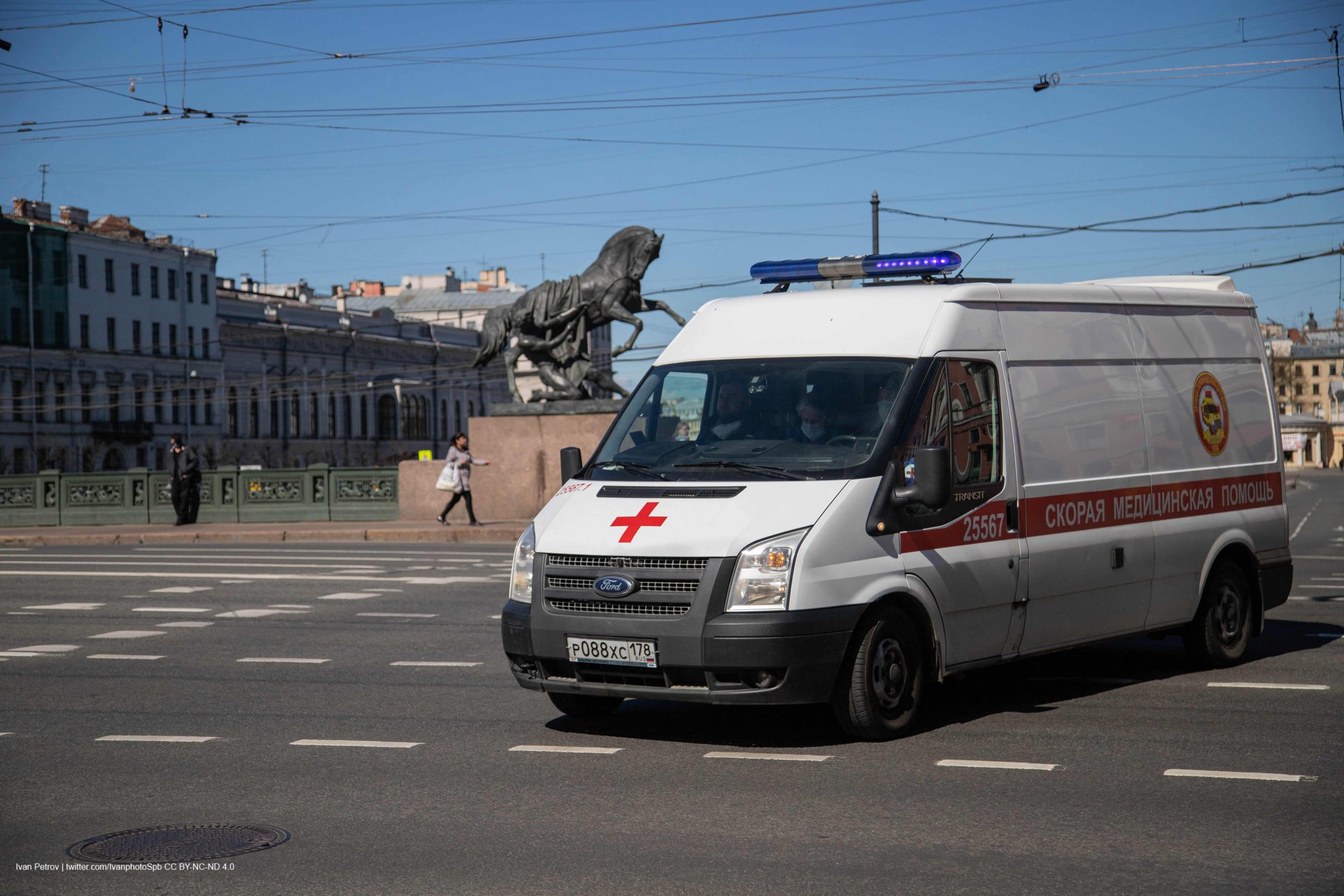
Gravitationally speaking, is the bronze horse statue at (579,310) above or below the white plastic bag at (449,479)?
above

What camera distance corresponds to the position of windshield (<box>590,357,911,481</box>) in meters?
7.87

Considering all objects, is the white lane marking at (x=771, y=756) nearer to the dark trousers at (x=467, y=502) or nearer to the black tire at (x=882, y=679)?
the black tire at (x=882, y=679)

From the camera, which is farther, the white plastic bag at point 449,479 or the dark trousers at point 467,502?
the dark trousers at point 467,502

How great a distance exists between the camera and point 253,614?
1470cm

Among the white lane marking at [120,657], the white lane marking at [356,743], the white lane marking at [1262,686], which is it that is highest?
the white lane marking at [120,657]

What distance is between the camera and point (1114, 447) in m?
9.26

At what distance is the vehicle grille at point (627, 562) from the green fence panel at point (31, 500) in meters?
29.9

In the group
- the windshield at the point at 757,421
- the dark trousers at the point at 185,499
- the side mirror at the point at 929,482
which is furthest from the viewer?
the dark trousers at the point at 185,499

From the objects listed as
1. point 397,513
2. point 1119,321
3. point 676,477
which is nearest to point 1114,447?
point 1119,321

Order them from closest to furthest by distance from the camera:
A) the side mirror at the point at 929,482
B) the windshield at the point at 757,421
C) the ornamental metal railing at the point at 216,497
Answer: the side mirror at the point at 929,482, the windshield at the point at 757,421, the ornamental metal railing at the point at 216,497

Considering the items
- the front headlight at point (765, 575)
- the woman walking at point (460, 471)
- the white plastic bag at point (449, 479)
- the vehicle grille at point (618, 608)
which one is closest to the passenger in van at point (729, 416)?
the front headlight at point (765, 575)

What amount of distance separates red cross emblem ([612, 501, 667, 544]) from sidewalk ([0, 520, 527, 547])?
18635 mm

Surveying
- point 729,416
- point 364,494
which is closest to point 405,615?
point 729,416

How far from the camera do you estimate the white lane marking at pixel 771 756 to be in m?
7.41
